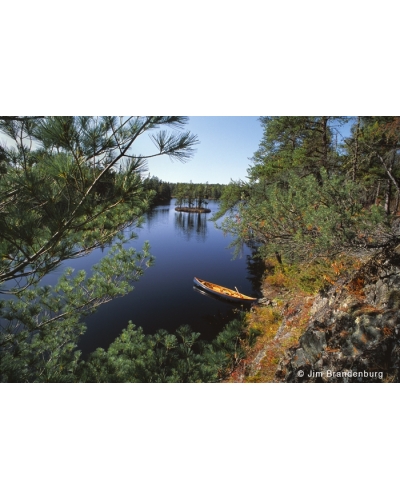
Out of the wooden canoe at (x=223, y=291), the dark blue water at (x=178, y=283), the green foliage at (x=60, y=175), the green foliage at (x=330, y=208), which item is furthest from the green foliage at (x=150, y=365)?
the wooden canoe at (x=223, y=291)

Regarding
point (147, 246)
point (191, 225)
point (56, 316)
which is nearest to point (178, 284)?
point (191, 225)

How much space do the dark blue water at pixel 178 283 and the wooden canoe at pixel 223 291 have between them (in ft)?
0.56

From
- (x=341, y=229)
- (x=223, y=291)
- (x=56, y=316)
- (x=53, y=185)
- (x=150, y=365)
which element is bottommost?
(x=223, y=291)

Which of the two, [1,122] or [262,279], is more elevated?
[1,122]

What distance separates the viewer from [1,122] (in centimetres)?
106

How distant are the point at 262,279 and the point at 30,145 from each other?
548cm

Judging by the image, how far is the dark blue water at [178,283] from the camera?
13.2 ft

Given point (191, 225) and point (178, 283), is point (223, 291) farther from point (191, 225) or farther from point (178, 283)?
point (191, 225)

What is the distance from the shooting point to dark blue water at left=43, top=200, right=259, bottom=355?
4027 mm

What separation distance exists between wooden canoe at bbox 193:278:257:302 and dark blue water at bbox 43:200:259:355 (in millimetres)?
170

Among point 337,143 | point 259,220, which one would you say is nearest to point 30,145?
point 259,220

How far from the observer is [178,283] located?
205 inches

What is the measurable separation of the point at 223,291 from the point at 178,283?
1.05 m
